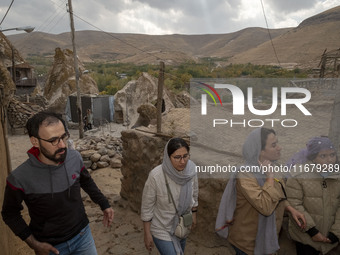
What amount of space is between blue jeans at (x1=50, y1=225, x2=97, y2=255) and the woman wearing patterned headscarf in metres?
1.70

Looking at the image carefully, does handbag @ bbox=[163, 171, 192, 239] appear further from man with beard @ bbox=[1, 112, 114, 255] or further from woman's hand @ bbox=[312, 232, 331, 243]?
woman's hand @ bbox=[312, 232, 331, 243]

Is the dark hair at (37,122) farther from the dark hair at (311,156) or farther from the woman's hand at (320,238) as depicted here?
the woman's hand at (320,238)

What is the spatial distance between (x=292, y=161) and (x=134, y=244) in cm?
273

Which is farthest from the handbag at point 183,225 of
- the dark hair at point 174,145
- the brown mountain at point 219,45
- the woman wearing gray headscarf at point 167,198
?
the brown mountain at point 219,45

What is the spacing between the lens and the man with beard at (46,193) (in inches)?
67.4

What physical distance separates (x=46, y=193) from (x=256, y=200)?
1.49 meters

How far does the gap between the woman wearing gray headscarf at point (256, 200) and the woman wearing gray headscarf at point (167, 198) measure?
403 mm

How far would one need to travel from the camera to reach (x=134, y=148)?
4.66 metres

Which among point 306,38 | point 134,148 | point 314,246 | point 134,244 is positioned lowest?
point 134,244

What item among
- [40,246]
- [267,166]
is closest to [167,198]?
[267,166]

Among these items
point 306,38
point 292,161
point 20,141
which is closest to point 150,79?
point 20,141

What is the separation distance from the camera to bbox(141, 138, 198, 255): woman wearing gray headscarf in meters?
2.18

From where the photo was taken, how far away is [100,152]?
29.6 ft

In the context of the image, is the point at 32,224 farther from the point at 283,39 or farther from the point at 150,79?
the point at 283,39
